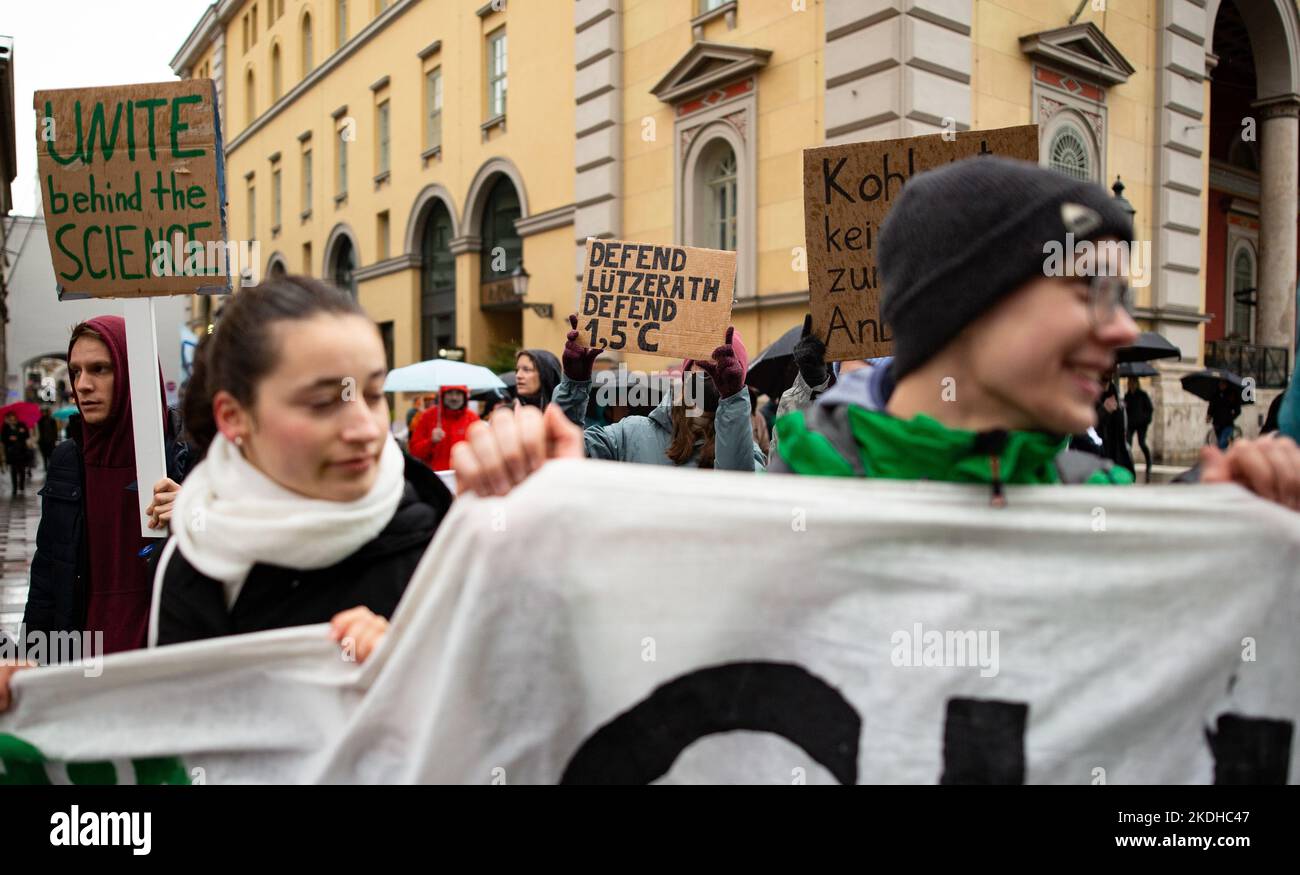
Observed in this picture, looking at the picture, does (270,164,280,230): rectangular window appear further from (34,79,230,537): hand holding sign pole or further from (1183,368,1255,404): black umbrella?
(34,79,230,537): hand holding sign pole

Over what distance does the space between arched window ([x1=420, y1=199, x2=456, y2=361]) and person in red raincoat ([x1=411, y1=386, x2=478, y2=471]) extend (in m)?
13.1

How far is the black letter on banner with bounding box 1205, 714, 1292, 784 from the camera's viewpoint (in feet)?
4.90

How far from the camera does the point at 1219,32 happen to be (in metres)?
20.8

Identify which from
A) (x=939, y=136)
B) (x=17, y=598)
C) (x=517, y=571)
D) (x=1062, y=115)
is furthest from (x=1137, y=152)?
(x=517, y=571)

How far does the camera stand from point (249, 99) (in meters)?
35.6

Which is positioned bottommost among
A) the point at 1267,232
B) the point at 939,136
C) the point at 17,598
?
the point at 17,598

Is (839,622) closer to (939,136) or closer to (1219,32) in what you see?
(939,136)

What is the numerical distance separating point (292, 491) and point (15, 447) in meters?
20.4

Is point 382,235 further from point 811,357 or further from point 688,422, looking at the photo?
point 811,357

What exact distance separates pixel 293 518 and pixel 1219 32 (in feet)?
79.5

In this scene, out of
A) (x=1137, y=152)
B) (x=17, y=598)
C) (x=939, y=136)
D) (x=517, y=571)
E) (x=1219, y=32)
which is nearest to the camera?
(x=517, y=571)

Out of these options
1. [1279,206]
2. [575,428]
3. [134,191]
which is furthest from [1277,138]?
[575,428]

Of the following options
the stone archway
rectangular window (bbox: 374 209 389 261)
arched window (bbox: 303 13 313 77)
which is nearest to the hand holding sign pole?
the stone archway

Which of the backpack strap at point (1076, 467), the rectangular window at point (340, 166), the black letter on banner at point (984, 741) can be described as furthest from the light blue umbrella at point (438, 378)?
the rectangular window at point (340, 166)
